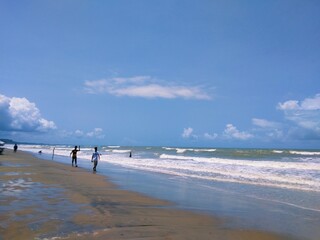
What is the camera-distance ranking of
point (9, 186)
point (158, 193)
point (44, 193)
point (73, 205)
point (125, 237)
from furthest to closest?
point (158, 193) < point (9, 186) < point (44, 193) < point (73, 205) < point (125, 237)

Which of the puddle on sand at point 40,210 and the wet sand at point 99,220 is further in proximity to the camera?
the puddle on sand at point 40,210

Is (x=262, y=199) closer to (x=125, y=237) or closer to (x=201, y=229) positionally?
(x=201, y=229)

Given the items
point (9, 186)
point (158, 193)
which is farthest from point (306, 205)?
point (9, 186)

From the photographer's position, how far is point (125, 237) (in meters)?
Answer: 6.46

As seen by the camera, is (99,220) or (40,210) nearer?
Answer: (99,220)

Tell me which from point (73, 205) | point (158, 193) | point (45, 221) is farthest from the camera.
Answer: point (158, 193)

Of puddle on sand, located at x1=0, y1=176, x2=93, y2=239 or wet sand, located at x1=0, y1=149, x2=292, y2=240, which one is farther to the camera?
puddle on sand, located at x1=0, y1=176, x2=93, y2=239

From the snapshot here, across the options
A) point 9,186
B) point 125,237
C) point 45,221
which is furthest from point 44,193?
point 125,237

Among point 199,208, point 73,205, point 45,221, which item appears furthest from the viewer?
point 199,208

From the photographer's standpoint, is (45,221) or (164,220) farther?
(164,220)

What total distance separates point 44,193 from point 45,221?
175 inches

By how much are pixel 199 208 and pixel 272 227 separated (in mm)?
2764

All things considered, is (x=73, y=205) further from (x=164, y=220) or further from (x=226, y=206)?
(x=226, y=206)

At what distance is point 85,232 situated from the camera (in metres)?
6.60
